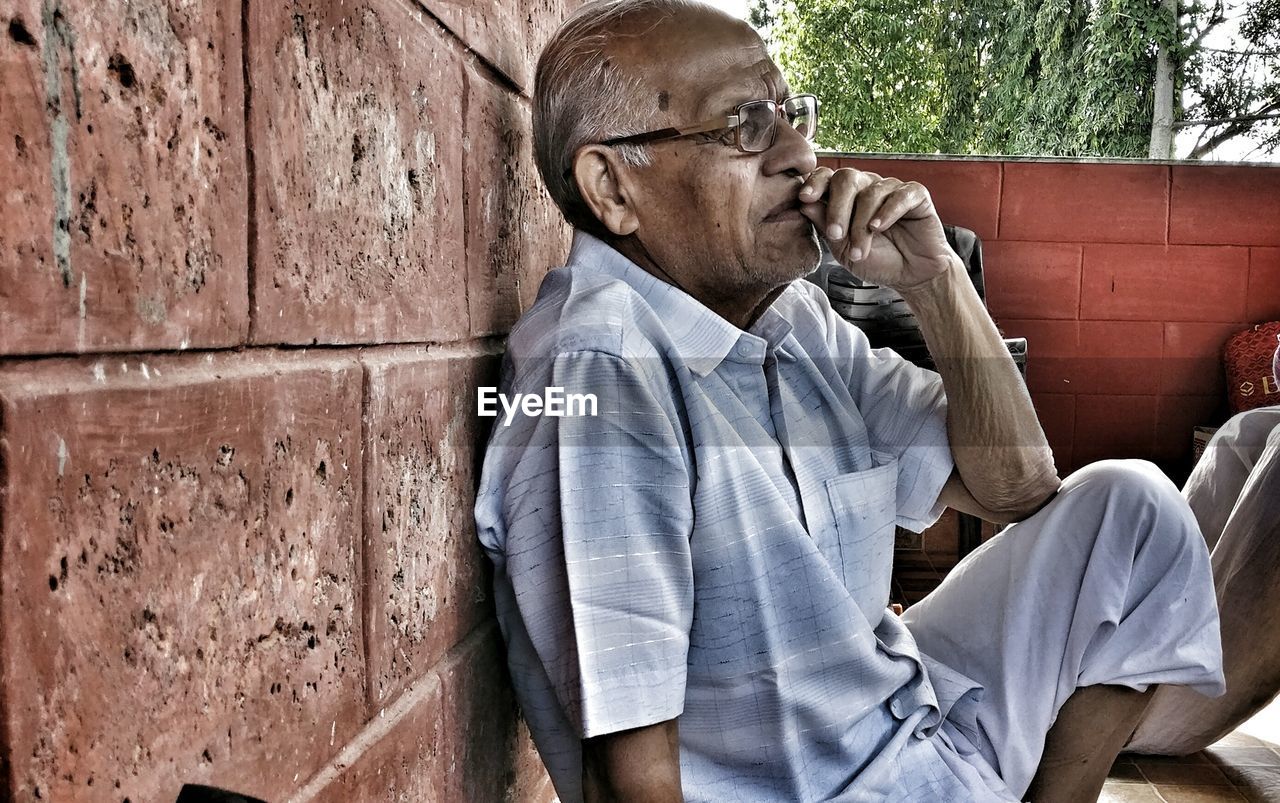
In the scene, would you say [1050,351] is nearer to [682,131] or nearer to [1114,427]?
[1114,427]

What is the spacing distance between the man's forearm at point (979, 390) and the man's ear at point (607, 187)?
1.59 feet

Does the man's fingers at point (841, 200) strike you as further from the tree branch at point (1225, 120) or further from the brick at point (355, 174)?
the tree branch at point (1225, 120)

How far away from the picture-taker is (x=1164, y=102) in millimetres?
8664

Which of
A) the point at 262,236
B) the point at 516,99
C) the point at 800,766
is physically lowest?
the point at 800,766

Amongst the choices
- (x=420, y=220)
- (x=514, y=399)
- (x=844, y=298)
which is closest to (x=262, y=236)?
(x=420, y=220)

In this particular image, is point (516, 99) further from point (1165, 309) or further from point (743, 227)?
point (1165, 309)

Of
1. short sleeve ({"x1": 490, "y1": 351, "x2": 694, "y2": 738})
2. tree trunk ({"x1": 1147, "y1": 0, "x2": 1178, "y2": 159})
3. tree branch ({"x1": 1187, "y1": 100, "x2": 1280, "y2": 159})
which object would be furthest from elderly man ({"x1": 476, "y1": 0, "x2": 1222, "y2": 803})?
tree trunk ({"x1": 1147, "y1": 0, "x2": 1178, "y2": 159})

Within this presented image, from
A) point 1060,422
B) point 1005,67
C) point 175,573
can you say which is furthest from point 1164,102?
point 175,573

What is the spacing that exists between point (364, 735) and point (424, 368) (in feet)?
1.42

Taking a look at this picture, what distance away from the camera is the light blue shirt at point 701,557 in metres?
1.17

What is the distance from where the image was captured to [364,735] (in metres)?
1.07

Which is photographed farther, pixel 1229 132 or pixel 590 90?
pixel 1229 132

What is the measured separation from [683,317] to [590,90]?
0.38 metres

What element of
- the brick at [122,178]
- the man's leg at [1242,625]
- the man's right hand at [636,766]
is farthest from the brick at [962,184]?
the brick at [122,178]
